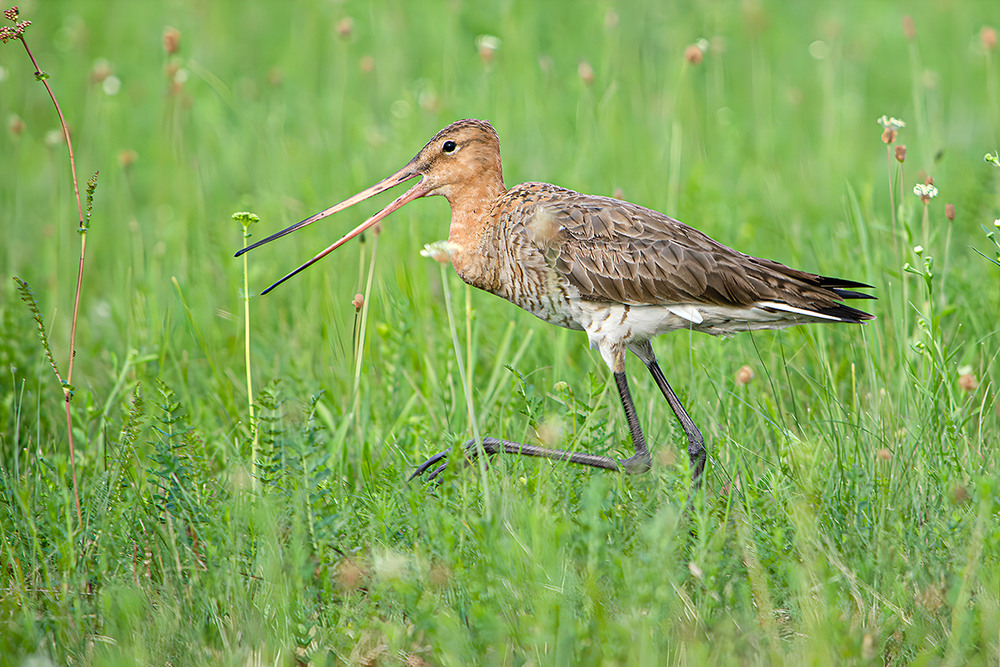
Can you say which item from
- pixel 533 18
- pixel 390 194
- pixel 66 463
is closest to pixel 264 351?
pixel 66 463

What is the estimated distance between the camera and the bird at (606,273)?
3.86 m

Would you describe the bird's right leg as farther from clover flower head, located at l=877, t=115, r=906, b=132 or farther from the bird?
clover flower head, located at l=877, t=115, r=906, b=132

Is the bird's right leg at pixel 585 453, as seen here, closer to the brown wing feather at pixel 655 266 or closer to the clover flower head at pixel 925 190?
the brown wing feather at pixel 655 266

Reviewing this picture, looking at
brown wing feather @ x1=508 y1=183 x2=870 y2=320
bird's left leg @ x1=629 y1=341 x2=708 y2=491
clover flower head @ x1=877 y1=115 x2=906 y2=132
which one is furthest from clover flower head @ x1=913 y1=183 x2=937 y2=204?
bird's left leg @ x1=629 y1=341 x2=708 y2=491

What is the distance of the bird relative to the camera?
386 centimetres

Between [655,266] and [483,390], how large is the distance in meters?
1.20

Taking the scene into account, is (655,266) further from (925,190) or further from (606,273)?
(925,190)

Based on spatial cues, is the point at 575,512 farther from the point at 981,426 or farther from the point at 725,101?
the point at 725,101

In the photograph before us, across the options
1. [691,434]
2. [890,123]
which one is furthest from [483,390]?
[890,123]

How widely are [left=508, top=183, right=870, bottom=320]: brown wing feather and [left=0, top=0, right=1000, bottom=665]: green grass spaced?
1.33 feet

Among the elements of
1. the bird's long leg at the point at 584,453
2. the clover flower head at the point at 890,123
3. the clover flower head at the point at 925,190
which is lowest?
the bird's long leg at the point at 584,453

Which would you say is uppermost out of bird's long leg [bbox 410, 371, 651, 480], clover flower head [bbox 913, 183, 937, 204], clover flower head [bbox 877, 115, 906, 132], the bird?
clover flower head [bbox 877, 115, 906, 132]

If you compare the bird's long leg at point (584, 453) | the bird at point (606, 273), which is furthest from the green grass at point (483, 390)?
the bird at point (606, 273)

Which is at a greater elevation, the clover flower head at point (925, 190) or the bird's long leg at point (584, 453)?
the clover flower head at point (925, 190)
